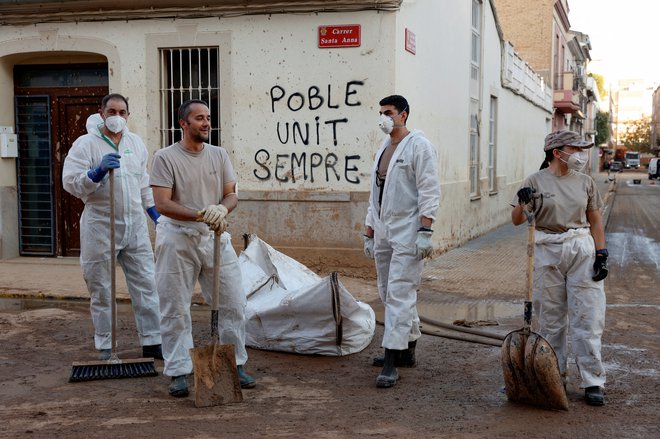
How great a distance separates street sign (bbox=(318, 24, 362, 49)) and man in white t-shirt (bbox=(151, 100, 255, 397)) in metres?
4.71

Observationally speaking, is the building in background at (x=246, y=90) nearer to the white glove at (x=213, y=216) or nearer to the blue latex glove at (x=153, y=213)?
the blue latex glove at (x=153, y=213)

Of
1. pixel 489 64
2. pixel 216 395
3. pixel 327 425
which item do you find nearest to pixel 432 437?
pixel 327 425

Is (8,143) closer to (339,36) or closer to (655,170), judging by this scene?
(339,36)

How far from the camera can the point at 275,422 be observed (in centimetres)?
456

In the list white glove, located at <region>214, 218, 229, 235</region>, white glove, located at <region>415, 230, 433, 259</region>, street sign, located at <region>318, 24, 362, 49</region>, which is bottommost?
white glove, located at <region>415, 230, 433, 259</region>

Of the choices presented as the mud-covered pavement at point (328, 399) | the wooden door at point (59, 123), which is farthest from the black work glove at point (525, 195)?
the wooden door at point (59, 123)

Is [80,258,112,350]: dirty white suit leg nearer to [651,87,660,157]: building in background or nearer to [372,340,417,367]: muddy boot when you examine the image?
[372,340,417,367]: muddy boot

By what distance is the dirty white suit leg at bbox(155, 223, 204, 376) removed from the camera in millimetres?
5035

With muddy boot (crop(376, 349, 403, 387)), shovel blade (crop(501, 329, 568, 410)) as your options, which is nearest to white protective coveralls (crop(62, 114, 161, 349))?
muddy boot (crop(376, 349, 403, 387))

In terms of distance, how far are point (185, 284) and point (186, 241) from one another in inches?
11.4

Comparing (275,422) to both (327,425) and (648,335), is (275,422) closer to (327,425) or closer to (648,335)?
(327,425)

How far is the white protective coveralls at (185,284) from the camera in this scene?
16.5 feet

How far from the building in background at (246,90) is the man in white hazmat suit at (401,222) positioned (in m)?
3.85

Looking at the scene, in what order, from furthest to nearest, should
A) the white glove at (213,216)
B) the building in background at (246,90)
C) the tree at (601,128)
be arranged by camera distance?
the tree at (601,128) → the building in background at (246,90) → the white glove at (213,216)
